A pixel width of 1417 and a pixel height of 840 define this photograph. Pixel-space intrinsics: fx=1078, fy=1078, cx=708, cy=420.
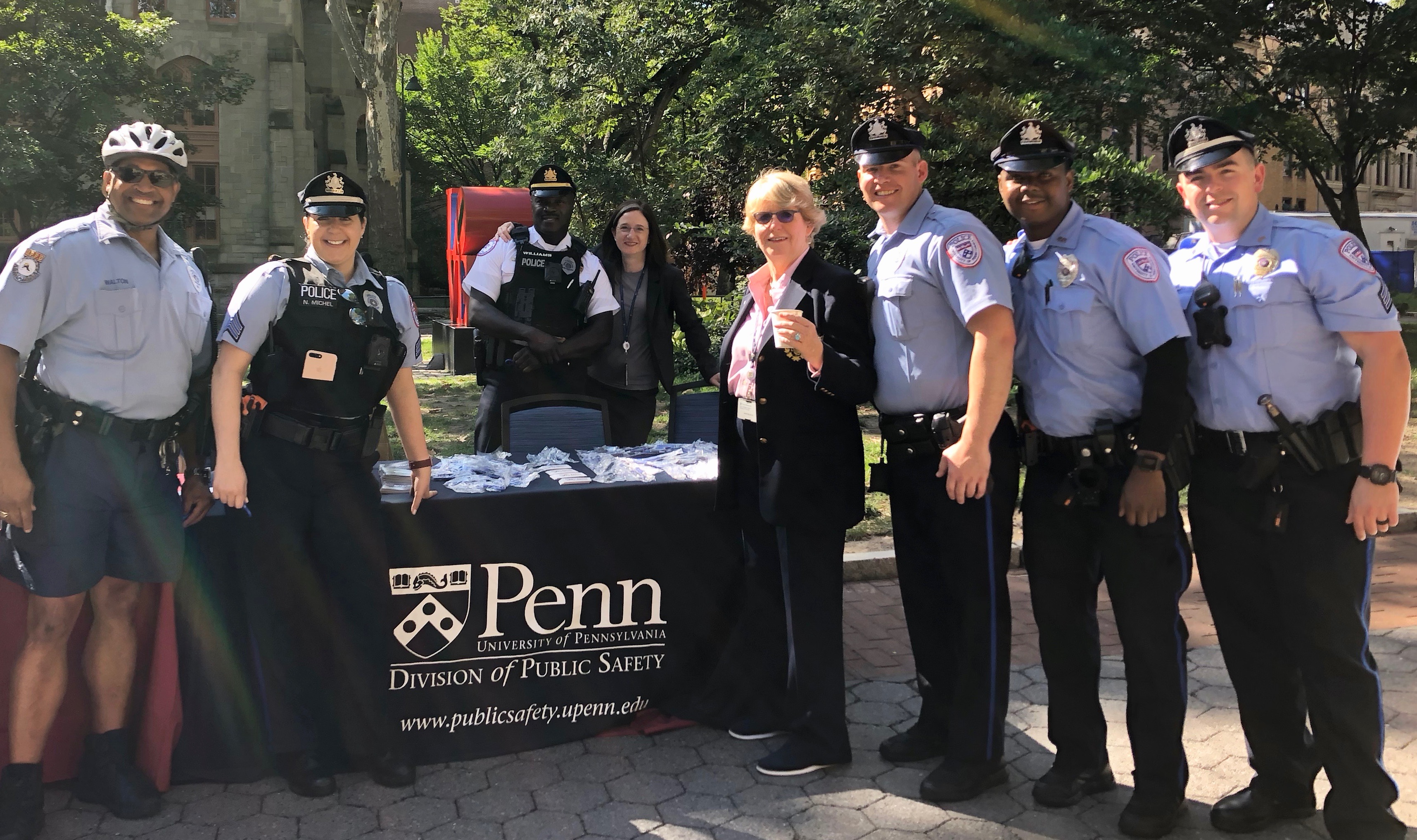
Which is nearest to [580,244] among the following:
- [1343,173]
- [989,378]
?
[989,378]

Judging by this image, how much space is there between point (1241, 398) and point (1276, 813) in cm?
128

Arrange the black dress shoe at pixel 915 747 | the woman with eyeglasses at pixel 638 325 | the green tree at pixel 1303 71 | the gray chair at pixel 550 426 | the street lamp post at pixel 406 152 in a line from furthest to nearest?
the street lamp post at pixel 406 152, the green tree at pixel 1303 71, the woman with eyeglasses at pixel 638 325, the gray chair at pixel 550 426, the black dress shoe at pixel 915 747

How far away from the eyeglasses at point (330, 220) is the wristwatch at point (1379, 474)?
3.07m

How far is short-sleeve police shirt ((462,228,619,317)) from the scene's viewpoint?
5.33m

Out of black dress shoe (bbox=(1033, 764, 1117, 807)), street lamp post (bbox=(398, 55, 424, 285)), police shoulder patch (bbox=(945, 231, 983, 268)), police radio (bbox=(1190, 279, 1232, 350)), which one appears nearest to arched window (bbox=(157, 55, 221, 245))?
street lamp post (bbox=(398, 55, 424, 285))

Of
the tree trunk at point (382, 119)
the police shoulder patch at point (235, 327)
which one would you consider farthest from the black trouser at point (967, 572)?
the tree trunk at point (382, 119)

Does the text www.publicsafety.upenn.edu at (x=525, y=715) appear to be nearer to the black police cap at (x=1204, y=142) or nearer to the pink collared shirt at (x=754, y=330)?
the pink collared shirt at (x=754, y=330)

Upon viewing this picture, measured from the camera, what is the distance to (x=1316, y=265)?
2.91 meters

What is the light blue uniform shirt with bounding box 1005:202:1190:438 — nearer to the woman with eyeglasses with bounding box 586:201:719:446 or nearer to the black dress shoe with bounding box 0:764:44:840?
the woman with eyeglasses with bounding box 586:201:719:446

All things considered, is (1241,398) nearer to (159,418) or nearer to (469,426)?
(159,418)

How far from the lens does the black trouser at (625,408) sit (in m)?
5.56

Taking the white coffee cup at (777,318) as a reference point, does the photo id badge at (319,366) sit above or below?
below

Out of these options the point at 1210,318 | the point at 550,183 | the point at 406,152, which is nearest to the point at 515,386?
the point at 550,183

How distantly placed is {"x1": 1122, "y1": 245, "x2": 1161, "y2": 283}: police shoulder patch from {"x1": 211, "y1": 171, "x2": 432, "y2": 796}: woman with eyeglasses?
2.27 m
